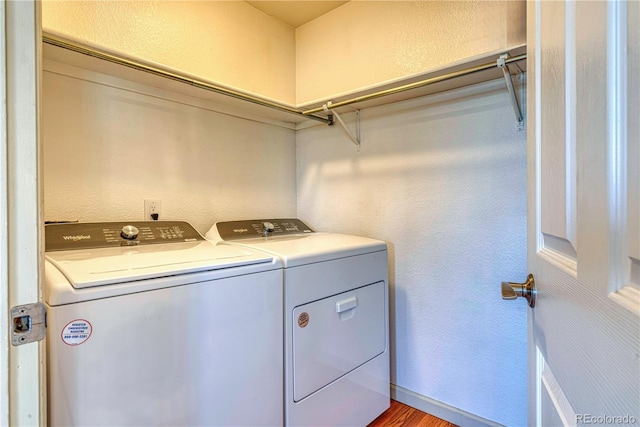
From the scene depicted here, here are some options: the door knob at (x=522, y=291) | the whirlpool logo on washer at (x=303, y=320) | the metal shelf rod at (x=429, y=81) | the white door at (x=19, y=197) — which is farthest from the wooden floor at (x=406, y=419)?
the metal shelf rod at (x=429, y=81)

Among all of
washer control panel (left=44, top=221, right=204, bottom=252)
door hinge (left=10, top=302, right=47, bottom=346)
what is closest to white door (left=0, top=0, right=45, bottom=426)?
door hinge (left=10, top=302, right=47, bottom=346)

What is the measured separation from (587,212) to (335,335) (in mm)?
1188

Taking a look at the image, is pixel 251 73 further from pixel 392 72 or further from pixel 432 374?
pixel 432 374

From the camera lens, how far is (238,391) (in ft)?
3.54

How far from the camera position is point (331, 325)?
142 cm

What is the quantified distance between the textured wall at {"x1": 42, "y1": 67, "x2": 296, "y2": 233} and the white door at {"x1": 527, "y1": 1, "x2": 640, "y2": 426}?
1.62 meters

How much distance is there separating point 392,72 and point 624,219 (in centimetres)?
171

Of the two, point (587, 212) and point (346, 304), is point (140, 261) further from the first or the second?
point (587, 212)

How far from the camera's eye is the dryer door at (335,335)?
129 cm

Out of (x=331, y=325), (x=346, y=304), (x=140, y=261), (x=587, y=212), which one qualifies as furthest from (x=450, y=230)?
(x=140, y=261)

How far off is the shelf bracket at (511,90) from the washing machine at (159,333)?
116cm

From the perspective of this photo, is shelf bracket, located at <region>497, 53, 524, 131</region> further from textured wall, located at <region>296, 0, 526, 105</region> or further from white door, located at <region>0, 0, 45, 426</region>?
white door, located at <region>0, 0, 45, 426</region>

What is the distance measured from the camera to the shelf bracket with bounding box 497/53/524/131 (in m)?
1.23

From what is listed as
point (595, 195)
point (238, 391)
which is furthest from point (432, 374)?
point (595, 195)
